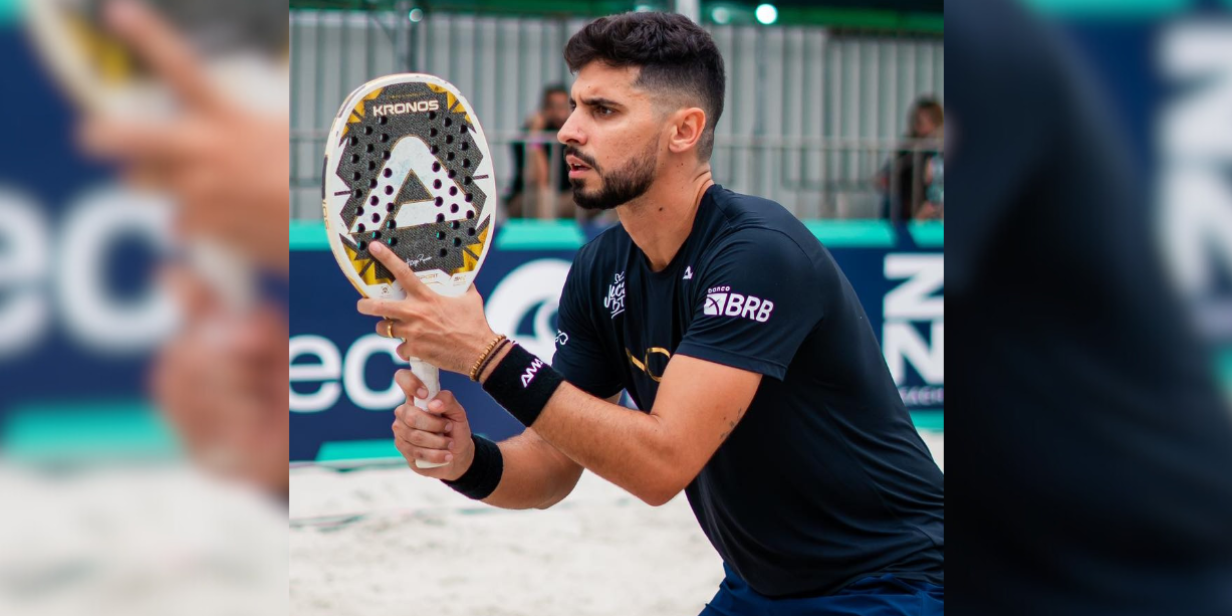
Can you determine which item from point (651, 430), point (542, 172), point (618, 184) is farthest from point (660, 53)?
point (542, 172)

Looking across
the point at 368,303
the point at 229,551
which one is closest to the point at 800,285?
the point at 368,303

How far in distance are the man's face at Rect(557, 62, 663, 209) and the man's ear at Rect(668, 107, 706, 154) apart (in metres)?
0.06

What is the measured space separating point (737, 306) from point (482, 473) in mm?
647

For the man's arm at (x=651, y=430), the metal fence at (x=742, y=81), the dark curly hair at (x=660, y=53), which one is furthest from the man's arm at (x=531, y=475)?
the metal fence at (x=742, y=81)

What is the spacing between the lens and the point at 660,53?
237cm

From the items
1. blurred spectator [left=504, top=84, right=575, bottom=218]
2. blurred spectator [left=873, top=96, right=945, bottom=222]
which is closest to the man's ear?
blurred spectator [left=504, top=84, right=575, bottom=218]

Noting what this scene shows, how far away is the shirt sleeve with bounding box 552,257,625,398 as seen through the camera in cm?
269

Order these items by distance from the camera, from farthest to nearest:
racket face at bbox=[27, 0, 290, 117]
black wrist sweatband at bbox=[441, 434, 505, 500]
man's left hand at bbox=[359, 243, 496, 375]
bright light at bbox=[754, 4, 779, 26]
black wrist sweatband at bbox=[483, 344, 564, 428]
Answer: bright light at bbox=[754, 4, 779, 26]
black wrist sweatband at bbox=[441, 434, 505, 500]
black wrist sweatband at bbox=[483, 344, 564, 428]
man's left hand at bbox=[359, 243, 496, 375]
racket face at bbox=[27, 0, 290, 117]

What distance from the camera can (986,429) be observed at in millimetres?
825

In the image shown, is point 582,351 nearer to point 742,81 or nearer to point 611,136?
point 611,136

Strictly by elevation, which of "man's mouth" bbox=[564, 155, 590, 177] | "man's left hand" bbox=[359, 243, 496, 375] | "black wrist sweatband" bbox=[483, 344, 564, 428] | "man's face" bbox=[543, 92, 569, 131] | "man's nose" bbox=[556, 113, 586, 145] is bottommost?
"black wrist sweatband" bbox=[483, 344, 564, 428]

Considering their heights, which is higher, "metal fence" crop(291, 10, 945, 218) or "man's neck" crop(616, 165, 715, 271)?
"metal fence" crop(291, 10, 945, 218)

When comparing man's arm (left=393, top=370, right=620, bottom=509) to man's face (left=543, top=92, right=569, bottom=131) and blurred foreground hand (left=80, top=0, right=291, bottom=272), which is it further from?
man's face (left=543, top=92, right=569, bottom=131)

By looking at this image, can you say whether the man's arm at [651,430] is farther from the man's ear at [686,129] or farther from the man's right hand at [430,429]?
the man's ear at [686,129]
